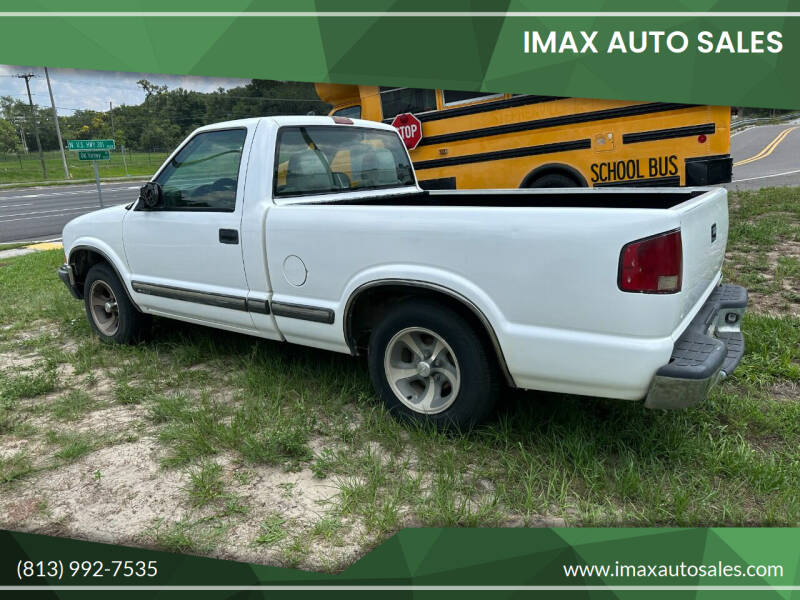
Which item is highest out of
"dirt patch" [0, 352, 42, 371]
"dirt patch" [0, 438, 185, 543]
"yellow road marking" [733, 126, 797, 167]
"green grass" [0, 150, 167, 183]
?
"green grass" [0, 150, 167, 183]

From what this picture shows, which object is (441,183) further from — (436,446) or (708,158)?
(436,446)

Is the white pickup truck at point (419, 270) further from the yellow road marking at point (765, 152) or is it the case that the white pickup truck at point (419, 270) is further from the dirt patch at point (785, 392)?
the yellow road marking at point (765, 152)

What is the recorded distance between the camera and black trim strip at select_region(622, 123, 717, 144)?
7.16 metres

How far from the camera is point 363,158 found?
4.78m

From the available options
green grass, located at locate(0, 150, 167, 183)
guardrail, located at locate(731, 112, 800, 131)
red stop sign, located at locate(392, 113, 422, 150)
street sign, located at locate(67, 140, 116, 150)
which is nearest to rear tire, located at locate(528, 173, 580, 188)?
red stop sign, located at locate(392, 113, 422, 150)

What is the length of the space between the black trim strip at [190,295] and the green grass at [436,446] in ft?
1.68

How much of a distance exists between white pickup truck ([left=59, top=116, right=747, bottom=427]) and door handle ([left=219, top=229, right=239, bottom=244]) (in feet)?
0.04

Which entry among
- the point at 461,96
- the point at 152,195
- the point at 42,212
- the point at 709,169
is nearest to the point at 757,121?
the point at 709,169

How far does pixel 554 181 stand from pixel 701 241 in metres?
5.37

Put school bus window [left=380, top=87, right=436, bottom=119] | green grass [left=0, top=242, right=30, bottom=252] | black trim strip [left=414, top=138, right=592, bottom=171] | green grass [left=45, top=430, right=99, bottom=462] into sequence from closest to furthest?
green grass [left=45, top=430, right=99, bottom=462] < black trim strip [left=414, top=138, right=592, bottom=171] < school bus window [left=380, top=87, right=436, bottom=119] < green grass [left=0, top=242, right=30, bottom=252]

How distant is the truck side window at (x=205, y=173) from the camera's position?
4.22 m

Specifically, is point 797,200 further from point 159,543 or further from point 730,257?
point 159,543

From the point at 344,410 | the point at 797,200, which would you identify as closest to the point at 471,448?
the point at 344,410

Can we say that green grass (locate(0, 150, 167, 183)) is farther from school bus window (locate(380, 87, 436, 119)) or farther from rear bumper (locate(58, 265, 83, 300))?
rear bumper (locate(58, 265, 83, 300))
